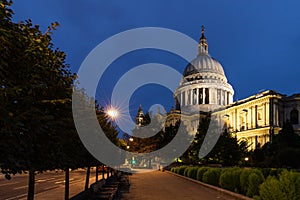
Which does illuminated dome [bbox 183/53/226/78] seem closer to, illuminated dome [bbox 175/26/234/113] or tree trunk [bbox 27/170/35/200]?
illuminated dome [bbox 175/26/234/113]

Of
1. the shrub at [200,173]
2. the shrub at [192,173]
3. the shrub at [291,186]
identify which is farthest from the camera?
the shrub at [192,173]

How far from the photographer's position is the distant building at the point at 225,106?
294 feet

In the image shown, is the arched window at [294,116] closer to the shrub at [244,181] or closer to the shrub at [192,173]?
the shrub at [192,173]

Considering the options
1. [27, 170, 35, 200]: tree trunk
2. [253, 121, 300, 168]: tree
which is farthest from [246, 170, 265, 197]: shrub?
[253, 121, 300, 168]: tree

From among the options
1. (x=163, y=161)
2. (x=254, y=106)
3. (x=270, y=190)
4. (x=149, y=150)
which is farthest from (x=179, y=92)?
(x=270, y=190)

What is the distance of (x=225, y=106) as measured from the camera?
11788cm

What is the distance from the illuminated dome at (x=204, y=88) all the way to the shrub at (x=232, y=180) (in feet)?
362

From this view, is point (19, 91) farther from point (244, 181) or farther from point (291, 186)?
point (244, 181)

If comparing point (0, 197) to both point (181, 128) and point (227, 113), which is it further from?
point (227, 113)

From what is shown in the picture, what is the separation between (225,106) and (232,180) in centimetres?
9994

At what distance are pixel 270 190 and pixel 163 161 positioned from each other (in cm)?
6629

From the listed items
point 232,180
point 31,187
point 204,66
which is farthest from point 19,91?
point 204,66

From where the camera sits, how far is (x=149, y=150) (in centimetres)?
8606

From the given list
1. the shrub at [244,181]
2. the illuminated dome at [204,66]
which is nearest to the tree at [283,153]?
the shrub at [244,181]
